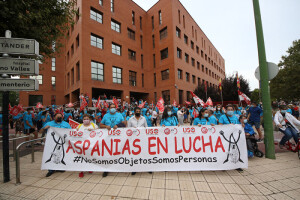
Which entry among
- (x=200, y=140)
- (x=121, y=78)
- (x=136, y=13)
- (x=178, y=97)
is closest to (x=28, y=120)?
(x=200, y=140)

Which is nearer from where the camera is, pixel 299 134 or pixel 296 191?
pixel 296 191

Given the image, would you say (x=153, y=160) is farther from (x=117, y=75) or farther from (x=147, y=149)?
(x=117, y=75)

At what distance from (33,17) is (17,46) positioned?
7.94 feet

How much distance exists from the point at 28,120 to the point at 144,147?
7.04m

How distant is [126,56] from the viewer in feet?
71.4

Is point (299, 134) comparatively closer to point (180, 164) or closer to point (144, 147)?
point (180, 164)

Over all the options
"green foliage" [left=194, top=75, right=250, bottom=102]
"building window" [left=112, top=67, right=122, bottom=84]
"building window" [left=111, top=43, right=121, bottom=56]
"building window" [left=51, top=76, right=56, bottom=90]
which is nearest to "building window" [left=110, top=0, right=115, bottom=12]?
"building window" [left=111, top=43, right=121, bottom=56]

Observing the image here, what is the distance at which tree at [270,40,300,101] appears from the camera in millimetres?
24906

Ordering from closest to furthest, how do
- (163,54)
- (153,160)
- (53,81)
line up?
(153,160), (163,54), (53,81)

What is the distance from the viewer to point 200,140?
357cm

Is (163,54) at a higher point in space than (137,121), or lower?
higher

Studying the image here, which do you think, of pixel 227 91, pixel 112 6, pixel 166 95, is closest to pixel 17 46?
pixel 166 95

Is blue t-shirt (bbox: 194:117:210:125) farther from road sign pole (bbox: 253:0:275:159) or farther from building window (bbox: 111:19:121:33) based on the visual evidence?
building window (bbox: 111:19:121:33)

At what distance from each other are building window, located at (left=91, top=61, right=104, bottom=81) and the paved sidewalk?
51.2ft
